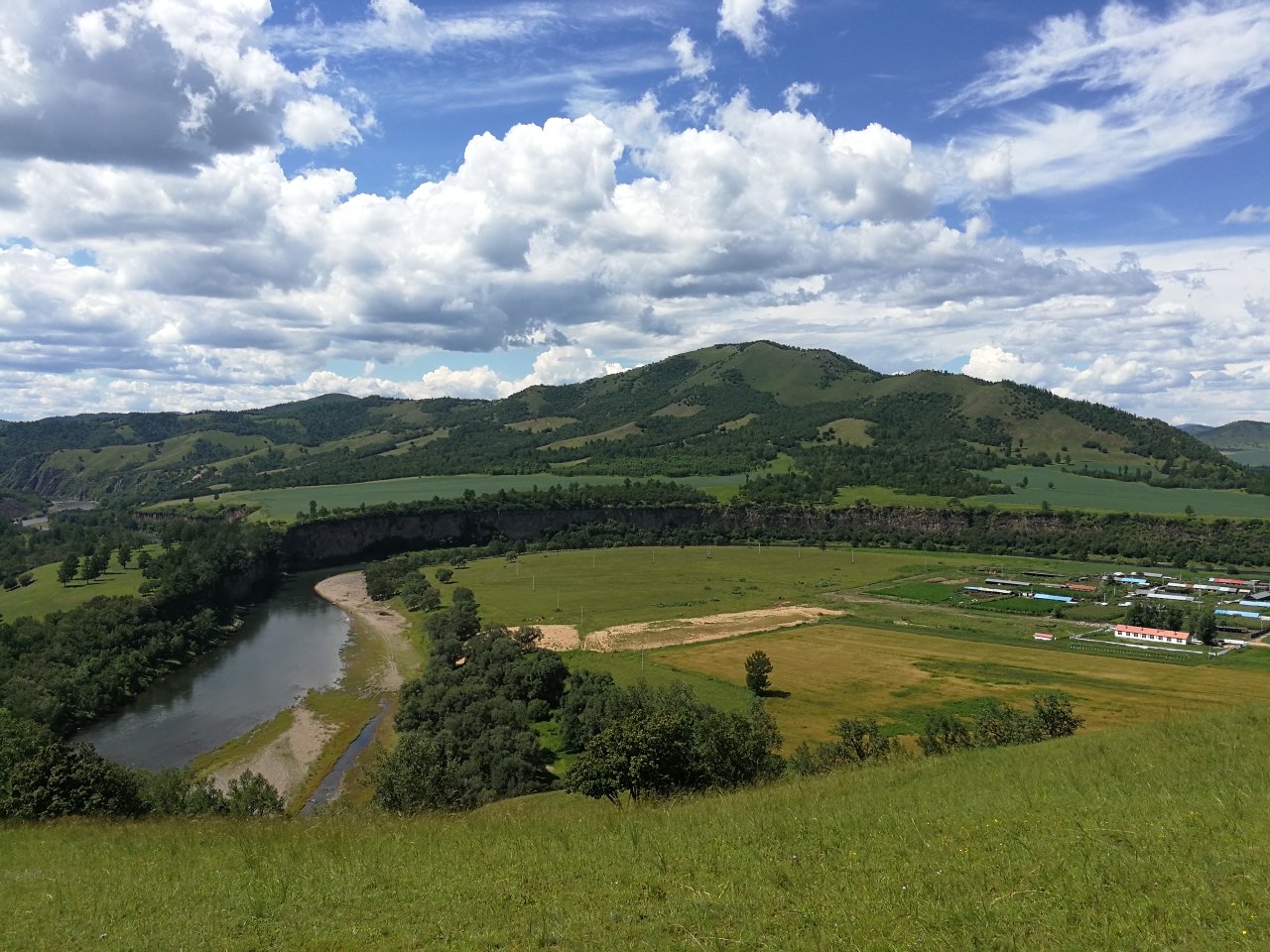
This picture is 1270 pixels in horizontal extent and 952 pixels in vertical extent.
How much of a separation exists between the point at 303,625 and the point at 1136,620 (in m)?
114

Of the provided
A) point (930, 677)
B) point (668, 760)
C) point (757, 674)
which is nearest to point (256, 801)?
point (668, 760)

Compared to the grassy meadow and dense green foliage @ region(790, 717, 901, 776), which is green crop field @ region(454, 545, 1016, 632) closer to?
the grassy meadow

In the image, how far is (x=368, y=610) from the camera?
118 m

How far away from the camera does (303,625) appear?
353 feet

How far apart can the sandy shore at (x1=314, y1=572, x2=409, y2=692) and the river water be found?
4463mm

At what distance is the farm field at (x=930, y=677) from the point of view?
5969 centimetres

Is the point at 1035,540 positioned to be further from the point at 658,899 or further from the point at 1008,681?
the point at 658,899

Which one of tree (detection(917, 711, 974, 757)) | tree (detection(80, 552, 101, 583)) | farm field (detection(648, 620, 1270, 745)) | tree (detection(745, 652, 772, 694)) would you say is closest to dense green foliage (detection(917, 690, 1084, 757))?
tree (detection(917, 711, 974, 757))

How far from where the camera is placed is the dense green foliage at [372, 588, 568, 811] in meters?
38.8

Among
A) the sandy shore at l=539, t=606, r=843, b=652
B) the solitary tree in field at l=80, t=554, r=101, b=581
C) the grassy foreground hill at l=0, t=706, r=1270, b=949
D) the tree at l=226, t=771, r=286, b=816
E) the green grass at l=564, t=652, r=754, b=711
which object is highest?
the grassy foreground hill at l=0, t=706, r=1270, b=949

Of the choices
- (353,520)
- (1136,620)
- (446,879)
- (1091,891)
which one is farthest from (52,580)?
(1136,620)

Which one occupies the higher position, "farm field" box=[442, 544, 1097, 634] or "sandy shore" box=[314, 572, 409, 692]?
"farm field" box=[442, 544, 1097, 634]

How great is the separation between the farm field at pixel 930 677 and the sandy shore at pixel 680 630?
12.7 ft

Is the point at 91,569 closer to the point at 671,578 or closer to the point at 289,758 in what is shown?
the point at 289,758
